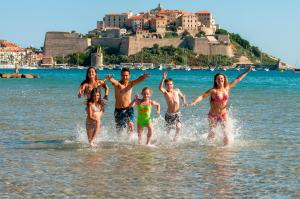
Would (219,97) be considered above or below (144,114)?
above

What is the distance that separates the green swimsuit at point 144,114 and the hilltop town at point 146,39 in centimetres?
14132

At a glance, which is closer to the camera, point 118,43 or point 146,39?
point 146,39

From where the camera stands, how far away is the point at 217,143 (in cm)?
1355

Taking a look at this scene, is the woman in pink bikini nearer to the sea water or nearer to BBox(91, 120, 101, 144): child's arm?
the sea water

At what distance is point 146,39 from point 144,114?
144363mm

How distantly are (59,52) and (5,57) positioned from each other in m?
22.3

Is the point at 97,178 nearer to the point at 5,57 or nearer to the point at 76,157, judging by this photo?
the point at 76,157

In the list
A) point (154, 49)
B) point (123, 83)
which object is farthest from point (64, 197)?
point (154, 49)

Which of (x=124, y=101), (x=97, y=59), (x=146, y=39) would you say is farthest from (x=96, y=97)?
(x=146, y=39)

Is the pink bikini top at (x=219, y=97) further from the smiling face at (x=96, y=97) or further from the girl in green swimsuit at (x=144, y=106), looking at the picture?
the smiling face at (x=96, y=97)

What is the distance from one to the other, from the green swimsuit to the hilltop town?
141322 mm

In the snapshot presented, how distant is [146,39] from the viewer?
156m

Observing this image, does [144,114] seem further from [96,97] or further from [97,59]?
[97,59]

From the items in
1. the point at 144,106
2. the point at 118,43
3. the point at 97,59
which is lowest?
the point at 144,106
